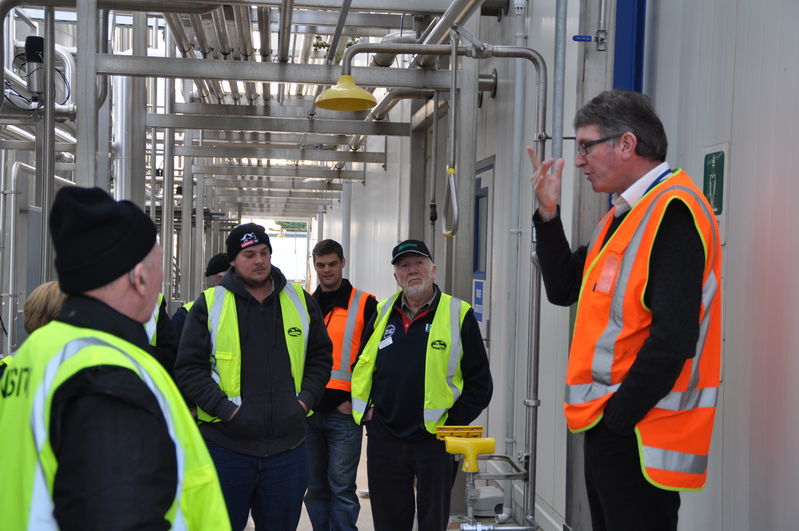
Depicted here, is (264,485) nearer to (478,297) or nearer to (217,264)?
(217,264)

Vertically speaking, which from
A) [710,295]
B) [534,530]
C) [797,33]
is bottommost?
[534,530]

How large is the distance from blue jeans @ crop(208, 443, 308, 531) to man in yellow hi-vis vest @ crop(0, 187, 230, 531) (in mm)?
2259

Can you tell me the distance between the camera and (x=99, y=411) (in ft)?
5.00

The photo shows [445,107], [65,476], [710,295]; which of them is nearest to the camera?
[65,476]

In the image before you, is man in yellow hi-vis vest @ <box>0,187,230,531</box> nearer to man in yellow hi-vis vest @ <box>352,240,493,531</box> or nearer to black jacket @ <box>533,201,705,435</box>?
black jacket @ <box>533,201,705,435</box>

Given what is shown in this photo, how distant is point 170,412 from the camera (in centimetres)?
163

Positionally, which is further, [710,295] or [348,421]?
[348,421]

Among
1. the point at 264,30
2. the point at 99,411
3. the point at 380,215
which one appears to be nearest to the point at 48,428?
the point at 99,411

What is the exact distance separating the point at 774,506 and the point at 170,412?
2.01 m

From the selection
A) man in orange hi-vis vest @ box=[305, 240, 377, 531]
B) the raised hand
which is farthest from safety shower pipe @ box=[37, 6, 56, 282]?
the raised hand

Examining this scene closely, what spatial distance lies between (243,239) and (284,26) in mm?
1828

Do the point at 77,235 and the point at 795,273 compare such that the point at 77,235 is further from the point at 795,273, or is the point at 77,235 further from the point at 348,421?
the point at 348,421

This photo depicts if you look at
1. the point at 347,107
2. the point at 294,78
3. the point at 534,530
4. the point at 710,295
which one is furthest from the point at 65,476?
the point at 294,78

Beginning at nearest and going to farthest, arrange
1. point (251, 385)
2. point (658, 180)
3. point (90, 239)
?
1. point (90, 239)
2. point (658, 180)
3. point (251, 385)
